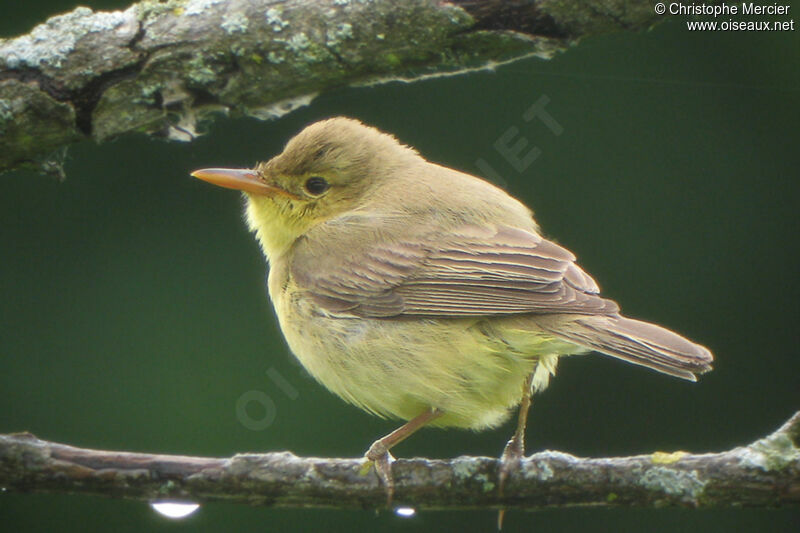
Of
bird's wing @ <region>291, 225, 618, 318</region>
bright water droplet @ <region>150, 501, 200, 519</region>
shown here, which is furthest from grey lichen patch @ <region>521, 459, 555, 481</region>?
bright water droplet @ <region>150, 501, 200, 519</region>

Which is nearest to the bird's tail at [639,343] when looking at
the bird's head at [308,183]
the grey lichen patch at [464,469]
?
the grey lichen patch at [464,469]

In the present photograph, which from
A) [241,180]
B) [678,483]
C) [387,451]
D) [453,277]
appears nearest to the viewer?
[678,483]

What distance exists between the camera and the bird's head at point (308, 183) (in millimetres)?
4770

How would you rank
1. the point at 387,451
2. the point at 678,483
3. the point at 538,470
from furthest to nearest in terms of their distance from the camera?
the point at 387,451 < the point at 538,470 < the point at 678,483

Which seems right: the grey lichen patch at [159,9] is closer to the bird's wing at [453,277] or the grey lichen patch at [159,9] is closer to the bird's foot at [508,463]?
the bird's wing at [453,277]

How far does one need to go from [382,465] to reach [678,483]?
0.97 meters

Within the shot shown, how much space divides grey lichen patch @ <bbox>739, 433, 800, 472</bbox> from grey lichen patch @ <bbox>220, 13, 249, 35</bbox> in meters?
1.97

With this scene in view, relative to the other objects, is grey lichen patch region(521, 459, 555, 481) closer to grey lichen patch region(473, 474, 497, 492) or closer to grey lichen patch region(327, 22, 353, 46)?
grey lichen patch region(473, 474, 497, 492)

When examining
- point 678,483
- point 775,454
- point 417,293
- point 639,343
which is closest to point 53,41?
point 417,293

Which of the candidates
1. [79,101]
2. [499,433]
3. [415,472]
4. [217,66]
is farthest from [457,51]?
[499,433]

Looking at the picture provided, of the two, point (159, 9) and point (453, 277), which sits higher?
point (159, 9)

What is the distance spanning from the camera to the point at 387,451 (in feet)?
12.4

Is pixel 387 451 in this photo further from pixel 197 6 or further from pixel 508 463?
pixel 197 6

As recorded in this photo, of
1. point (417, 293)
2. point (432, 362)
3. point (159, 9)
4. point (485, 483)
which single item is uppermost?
point (159, 9)
